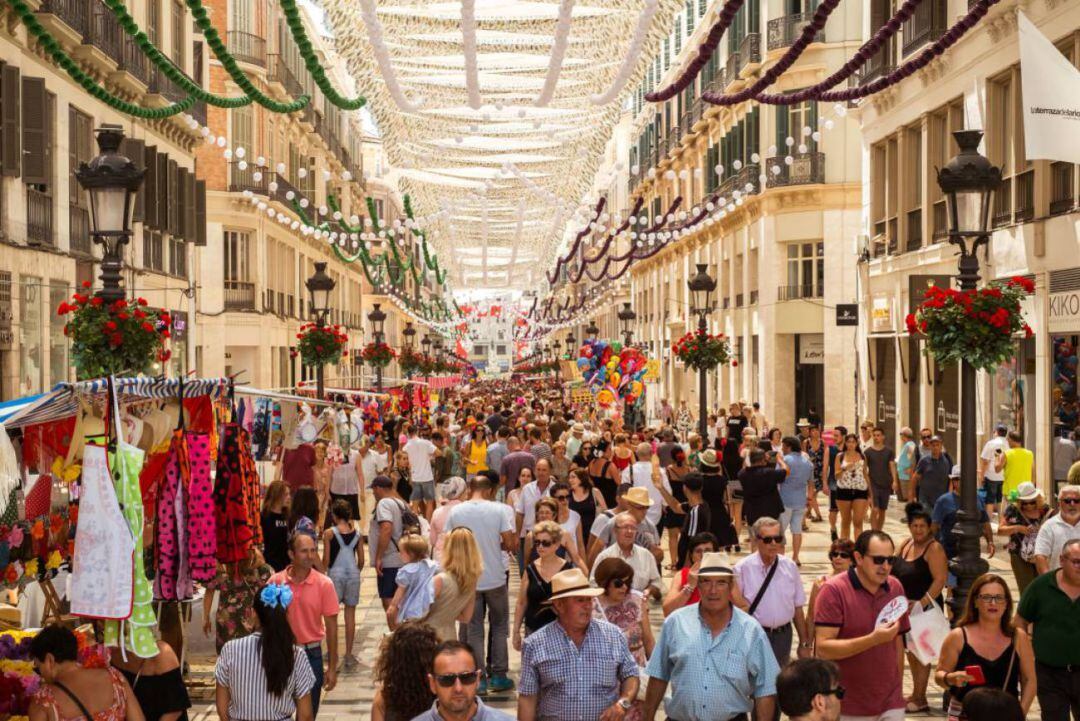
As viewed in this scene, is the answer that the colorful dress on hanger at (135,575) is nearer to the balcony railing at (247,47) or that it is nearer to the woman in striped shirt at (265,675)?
the woman in striped shirt at (265,675)

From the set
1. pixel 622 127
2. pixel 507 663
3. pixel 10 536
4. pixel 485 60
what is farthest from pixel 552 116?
pixel 622 127

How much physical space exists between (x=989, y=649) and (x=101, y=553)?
4.50 metres

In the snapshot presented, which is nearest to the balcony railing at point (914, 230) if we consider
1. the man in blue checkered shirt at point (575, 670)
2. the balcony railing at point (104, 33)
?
the balcony railing at point (104, 33)

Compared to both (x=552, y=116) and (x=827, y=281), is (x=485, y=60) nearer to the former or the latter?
(x=552, y=116)

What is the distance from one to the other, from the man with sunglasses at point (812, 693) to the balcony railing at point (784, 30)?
3299cm

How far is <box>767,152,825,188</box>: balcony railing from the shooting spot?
37250mm

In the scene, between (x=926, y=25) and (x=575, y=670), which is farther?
(x=926, y=25)

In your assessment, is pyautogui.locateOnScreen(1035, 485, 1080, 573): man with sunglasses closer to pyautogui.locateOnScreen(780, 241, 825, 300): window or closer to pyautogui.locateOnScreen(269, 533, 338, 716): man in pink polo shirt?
pyautogui.locateOnScreen(269, 533, 338, 716): man in pink polo shirt

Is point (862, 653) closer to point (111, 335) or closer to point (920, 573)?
point (920, 573)

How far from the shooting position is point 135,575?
7391mm

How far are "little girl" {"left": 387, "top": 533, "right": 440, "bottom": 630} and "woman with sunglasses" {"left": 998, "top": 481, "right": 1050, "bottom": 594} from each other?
4.68m

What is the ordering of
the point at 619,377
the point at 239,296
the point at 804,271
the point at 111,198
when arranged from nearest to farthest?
the point at 111,198, the point at 619,377, the point at 804,271, the point at 239,296

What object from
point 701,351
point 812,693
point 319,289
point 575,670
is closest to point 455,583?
point 575,670

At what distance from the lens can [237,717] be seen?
671cm
